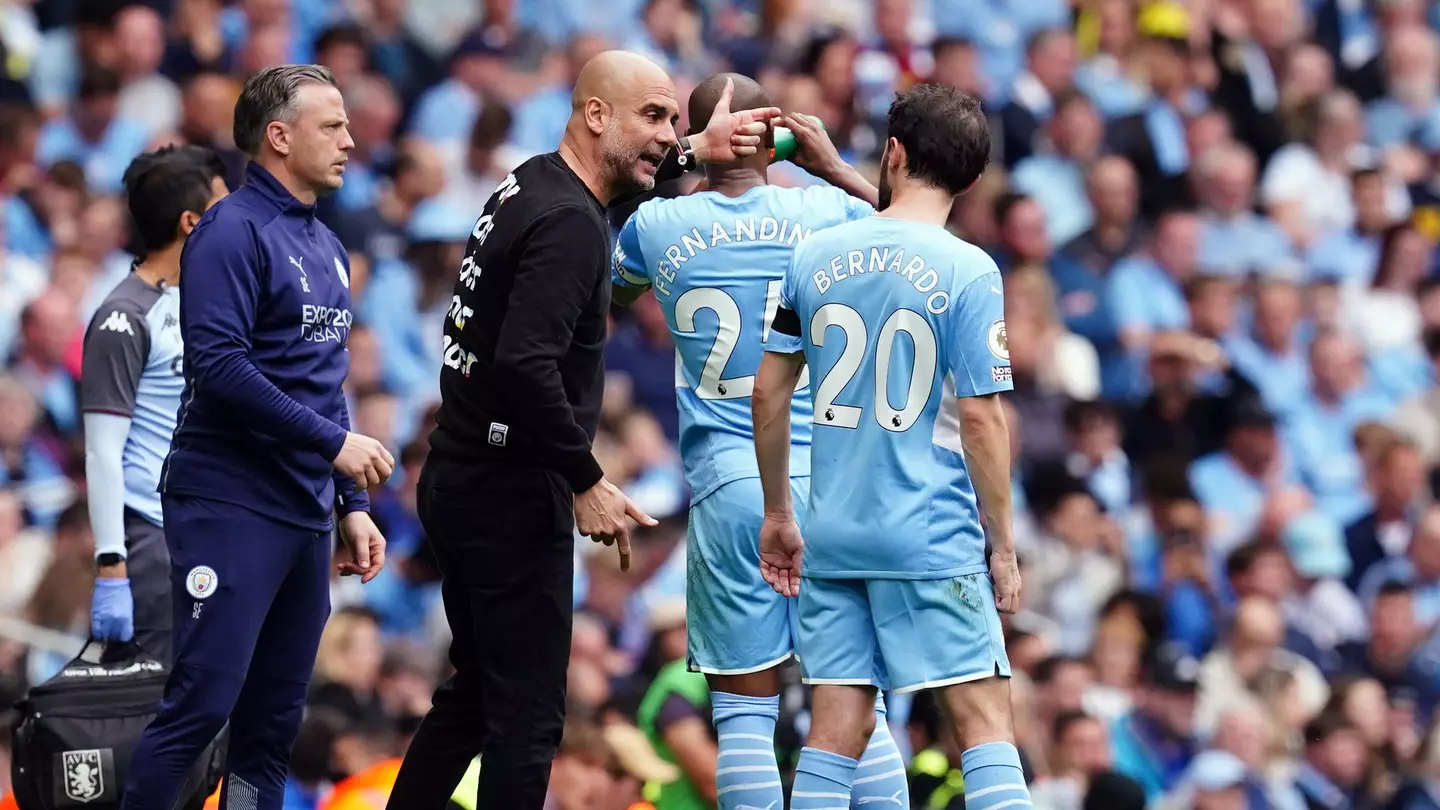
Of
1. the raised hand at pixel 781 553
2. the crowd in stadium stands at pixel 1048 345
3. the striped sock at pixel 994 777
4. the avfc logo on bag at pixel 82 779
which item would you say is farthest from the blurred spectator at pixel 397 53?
the striped sock at pixel 994 777

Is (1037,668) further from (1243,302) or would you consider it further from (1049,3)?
(1049,3)

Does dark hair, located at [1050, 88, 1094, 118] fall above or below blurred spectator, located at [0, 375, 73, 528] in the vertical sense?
above

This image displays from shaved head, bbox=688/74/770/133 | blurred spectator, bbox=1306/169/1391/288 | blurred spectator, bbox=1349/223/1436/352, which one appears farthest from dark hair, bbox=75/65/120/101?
blurred spectator, bbox=1349/223/1436/352

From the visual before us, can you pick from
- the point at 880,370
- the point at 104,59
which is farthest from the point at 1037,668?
the point at 104,59

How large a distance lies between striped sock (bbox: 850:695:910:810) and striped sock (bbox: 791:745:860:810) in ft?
2.14

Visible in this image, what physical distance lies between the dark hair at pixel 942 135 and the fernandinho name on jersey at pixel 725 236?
781 mm

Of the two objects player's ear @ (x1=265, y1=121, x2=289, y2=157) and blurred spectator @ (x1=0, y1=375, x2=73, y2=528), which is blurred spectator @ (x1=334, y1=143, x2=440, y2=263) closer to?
blurred spectator @ (x1=0, y1=375, x2=73, y2=528)

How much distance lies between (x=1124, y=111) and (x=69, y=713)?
1046 cm

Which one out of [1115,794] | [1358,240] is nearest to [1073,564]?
[1115,794]

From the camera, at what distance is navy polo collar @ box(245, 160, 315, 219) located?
619 centimetres

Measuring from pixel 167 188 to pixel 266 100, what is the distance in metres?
0.91

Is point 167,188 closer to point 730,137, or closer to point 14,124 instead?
point 730,137

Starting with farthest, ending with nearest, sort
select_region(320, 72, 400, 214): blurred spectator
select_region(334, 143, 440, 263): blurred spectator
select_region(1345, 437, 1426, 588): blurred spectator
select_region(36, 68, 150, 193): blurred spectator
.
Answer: select_region(1345, 437, 1426, 588): blurred spectator
select_region(320, 72, 400, 214): blurred spectator
select_region(334, 143, 440, 263): blurred spectator
select_region(36, 68, 150, 193): blurred spectator

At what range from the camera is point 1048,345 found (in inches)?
521
